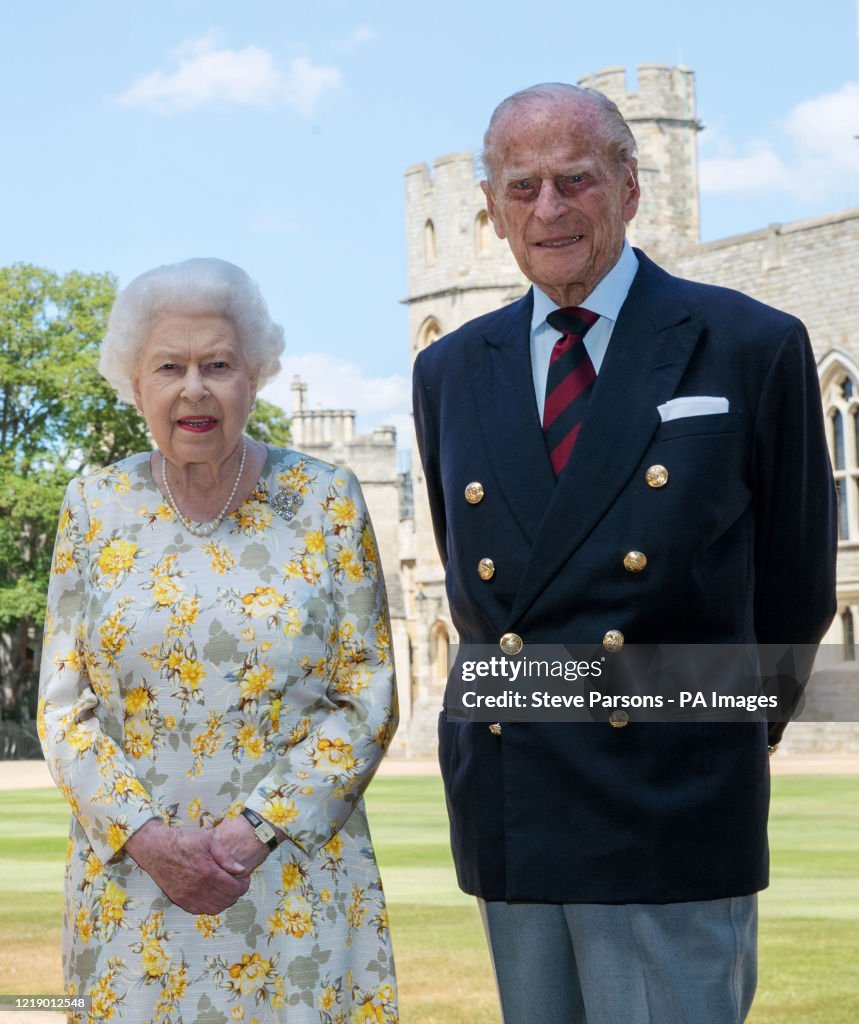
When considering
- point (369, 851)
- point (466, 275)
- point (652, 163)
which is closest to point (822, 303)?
point (652, 163)

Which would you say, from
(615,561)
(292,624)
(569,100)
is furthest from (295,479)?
(569,100)

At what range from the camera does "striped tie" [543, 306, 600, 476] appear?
307 centimetres

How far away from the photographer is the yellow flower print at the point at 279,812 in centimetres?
331

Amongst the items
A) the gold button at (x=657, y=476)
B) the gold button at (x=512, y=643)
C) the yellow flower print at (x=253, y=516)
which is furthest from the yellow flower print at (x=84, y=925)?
the gold button at (x=657, y=476)

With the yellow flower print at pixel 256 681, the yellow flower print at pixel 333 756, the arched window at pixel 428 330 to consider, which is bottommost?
the yellow flower print at pixel 333 756

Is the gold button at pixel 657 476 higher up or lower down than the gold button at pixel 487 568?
higher up

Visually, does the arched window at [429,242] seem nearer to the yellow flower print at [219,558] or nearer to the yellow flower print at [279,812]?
the yellow flower print at [219,558]

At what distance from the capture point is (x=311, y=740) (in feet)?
11.2

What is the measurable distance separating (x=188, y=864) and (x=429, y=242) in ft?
122

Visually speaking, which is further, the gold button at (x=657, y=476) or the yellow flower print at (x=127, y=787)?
the yellow flower print at (x=127, y=787)

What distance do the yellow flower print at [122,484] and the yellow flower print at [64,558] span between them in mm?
169

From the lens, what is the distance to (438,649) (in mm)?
38250

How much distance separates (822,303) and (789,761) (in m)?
8.07

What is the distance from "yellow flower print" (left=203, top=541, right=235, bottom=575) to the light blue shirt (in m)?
0.80
